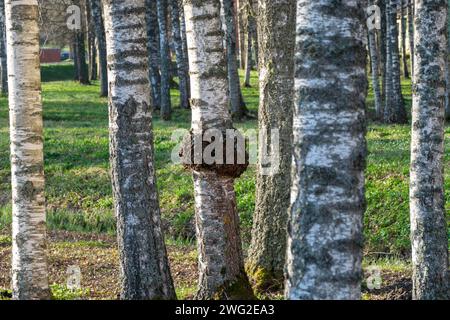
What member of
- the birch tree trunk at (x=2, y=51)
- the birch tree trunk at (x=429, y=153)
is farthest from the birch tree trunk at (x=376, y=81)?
the birch tree trunk at (x=429, y=153)

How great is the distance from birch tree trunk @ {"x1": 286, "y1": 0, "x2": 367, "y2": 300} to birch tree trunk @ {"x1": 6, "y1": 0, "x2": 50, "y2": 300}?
4.14m

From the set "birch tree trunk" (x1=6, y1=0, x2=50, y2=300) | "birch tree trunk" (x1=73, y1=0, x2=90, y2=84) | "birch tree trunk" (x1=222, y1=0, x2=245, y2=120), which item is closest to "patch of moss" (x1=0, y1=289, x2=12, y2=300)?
"birch tree trunk" (x1=6, y1=0, x2=50, y2=300)

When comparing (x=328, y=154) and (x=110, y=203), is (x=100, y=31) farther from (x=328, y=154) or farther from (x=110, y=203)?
(x=328, y=154)

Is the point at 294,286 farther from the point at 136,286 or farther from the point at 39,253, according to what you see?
the point at 39,253

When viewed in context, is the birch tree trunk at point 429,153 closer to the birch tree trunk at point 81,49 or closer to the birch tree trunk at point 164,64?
the birch tree trunk at point 164,64

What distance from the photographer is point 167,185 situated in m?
17.7

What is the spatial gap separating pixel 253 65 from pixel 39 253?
54550 millimetres

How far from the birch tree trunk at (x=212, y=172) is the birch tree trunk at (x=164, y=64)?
19.9 meters

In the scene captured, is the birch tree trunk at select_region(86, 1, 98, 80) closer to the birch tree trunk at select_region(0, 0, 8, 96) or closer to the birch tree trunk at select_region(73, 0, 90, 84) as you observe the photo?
the birch tree trunk at select_region(73, 0, 90, 84)

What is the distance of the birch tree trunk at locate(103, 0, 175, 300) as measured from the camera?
25.9 ft

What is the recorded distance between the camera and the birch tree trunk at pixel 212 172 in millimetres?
8030

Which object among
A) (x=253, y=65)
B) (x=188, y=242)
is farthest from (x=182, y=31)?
(x=253, y=65)

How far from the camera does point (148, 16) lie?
28391mm

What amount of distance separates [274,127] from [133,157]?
205 cm
